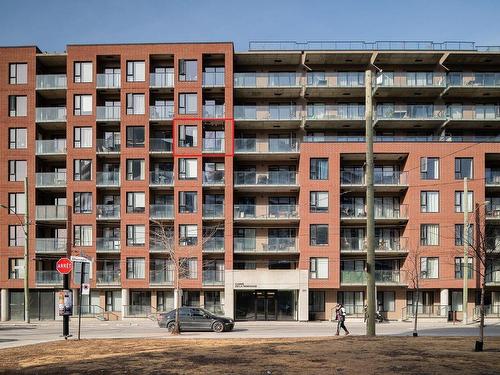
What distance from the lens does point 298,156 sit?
51062 millimetres

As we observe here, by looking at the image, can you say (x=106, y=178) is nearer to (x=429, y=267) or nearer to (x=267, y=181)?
(x=267, y=181)

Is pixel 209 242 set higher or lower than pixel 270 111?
lower

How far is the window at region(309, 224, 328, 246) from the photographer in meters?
48.7

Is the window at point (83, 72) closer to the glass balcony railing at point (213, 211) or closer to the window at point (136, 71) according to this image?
the window at point (136, 71)

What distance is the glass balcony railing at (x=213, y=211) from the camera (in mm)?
49656

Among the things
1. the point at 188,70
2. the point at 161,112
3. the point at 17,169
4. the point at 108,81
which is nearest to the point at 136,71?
the point at 108,81

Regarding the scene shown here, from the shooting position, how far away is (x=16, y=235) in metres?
50.1

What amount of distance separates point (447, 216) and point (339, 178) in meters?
9.57

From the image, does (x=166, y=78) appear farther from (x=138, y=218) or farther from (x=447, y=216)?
(x=447, y=216)

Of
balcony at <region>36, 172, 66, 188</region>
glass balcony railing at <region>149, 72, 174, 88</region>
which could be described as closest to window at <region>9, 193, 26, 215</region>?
balcony at <region>36, 172, 66, 188</region>

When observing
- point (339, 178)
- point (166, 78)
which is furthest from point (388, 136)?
point (166, 78)

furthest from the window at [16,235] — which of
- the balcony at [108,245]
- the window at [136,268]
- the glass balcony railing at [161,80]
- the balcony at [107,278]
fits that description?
the glass balcony railing at [161,80]

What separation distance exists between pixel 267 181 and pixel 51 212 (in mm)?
18852

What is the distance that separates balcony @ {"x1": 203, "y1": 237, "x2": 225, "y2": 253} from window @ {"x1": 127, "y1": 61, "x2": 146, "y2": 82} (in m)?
15.4
